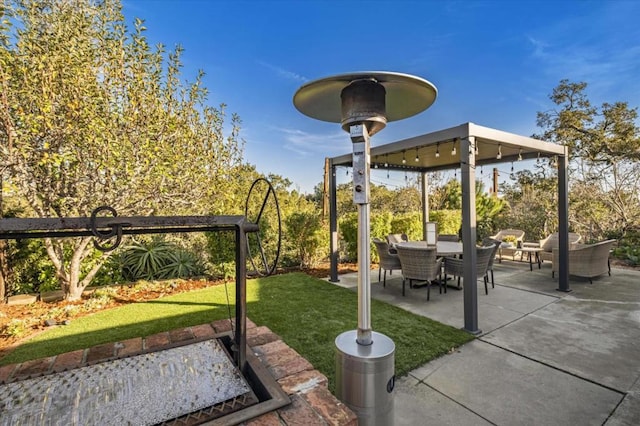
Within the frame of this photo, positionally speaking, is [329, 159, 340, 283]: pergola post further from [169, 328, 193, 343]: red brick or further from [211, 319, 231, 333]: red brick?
[169, 328, 193, 343]: red brick

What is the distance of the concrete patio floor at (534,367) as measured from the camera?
199 centimetres

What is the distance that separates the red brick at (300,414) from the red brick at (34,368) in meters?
1.34

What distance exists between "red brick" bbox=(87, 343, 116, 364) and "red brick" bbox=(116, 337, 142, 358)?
36mm

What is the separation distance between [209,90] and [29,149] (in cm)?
237

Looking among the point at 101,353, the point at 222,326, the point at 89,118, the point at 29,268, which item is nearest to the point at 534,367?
the point at 222,326

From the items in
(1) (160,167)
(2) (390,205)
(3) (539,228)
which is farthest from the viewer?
(2) (390,205)

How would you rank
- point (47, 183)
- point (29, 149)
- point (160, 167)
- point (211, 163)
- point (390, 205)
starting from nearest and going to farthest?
point (29, 149)
point (47, 183)
point (160, 167)
point (211, 163)
point (390, 205)

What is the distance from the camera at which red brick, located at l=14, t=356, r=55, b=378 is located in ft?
5.07

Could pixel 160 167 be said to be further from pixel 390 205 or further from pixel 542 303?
pixel 390 205

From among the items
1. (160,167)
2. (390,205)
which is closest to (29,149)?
(160,167)

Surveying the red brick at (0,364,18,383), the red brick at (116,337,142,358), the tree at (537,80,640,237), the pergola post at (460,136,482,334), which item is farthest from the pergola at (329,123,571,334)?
the tree at (537,80,640,237)

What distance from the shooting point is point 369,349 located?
1.57m

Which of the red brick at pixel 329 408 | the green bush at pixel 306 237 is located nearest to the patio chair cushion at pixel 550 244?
the green bush at pixel 306 237

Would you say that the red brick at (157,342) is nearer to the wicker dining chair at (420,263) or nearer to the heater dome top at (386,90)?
the heater dome top at (386,90)
